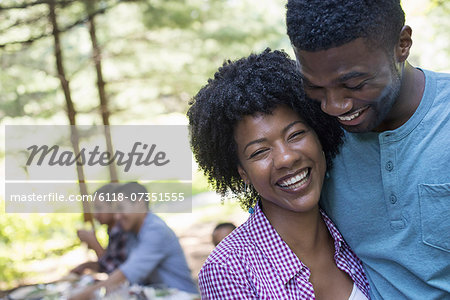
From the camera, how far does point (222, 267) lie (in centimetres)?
181

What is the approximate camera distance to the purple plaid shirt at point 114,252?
15.9 feet

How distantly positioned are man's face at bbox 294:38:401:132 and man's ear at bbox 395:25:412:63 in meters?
0.05

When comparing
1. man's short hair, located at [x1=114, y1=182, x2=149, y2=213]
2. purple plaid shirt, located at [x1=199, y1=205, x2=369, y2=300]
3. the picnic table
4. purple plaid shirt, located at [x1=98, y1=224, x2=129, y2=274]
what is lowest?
the picnic table

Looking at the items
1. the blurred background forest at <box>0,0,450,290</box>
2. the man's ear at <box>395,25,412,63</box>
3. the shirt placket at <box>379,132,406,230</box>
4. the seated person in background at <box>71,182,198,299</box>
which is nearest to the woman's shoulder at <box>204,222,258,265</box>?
the shirt placket at <box>379,132,406,230</box>

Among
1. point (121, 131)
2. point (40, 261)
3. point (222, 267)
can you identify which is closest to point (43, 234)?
point (40, 261)

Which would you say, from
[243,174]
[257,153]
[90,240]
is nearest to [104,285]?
[90,240]

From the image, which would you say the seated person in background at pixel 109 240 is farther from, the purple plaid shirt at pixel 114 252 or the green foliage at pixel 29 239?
the green foliage at pixel 29 239

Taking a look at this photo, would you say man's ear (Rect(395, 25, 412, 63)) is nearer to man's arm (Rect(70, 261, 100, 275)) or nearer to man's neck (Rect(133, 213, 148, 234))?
man's neck (Rect(133, 213, 148, 234))

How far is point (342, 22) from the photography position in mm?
1534

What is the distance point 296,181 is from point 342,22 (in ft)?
2.00

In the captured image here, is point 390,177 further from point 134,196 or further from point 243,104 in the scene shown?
point 134,196

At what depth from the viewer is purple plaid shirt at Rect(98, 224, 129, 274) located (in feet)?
15.9

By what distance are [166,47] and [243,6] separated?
2.29 meters

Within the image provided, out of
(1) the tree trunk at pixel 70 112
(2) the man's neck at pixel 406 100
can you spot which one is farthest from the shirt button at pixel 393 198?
(1) the tree trunk at pixel 70 112
